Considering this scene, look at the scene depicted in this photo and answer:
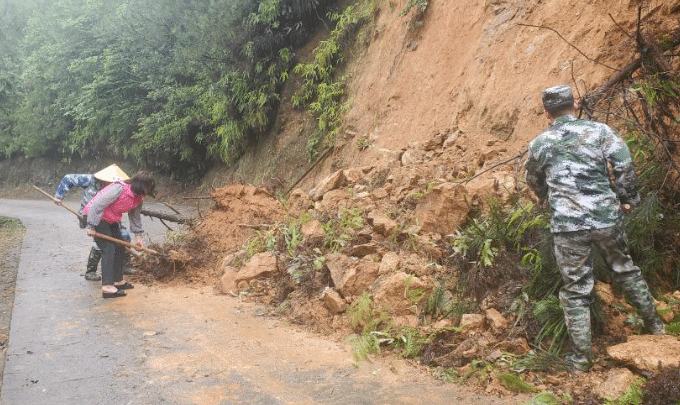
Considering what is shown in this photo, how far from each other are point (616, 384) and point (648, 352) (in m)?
0.33

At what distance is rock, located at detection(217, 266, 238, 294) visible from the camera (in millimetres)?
7079

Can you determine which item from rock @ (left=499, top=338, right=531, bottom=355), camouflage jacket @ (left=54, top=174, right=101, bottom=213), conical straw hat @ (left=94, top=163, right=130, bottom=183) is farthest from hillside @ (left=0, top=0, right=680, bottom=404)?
camouflage jacket @ (left=54, top=174, right=101, bottom=213)

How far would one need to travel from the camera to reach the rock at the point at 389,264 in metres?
5.70

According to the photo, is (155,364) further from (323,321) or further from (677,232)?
(677,232)

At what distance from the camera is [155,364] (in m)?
4.84

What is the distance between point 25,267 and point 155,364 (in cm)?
561

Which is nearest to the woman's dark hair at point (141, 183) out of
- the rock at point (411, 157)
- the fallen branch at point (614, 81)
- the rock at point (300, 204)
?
the rock at point (300, 204)

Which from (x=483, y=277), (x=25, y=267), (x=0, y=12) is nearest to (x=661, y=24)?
(x=483, y=277)

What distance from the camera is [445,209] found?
20.0ft

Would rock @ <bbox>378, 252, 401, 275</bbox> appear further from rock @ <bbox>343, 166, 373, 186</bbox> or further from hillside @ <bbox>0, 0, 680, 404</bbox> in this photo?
rock @ <bbox>343, 166, 373, 186</bbox>

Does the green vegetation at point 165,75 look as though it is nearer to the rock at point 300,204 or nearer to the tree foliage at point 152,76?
the tree foliage at point 152,76

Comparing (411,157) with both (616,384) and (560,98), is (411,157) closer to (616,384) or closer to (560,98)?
(560,98)

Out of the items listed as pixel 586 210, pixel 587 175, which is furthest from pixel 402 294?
pixel 587 175

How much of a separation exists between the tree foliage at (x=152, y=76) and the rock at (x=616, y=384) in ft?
39.8
